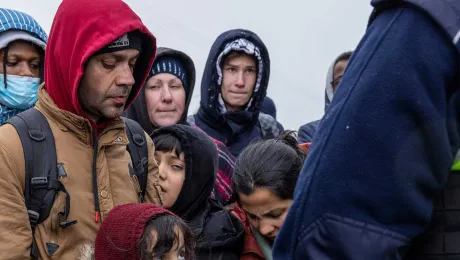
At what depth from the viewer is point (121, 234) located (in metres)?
2.62

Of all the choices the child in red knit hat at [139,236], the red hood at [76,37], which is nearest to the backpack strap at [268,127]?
the red hood at [76,37]

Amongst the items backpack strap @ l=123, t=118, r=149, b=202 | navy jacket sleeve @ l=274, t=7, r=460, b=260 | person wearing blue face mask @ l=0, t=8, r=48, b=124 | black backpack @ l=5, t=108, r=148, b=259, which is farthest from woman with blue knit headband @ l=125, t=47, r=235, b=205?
navy jacket sleeve @ l=274, t=7, r=460, b=260

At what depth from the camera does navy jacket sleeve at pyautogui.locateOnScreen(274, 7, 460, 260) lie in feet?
4.26

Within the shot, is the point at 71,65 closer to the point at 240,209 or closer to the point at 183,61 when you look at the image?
the point at 240,209

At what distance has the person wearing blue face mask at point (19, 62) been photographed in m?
3.53

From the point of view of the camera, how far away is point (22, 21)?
12.0 feet

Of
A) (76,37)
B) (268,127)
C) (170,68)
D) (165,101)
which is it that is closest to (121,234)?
(76,37)

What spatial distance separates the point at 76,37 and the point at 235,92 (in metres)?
1.91

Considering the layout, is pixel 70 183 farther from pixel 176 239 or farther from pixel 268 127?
pixel 268 127

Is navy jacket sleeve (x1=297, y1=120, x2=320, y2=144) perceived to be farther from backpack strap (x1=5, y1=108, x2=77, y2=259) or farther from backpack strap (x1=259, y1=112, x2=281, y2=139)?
backpack strap (x1=5, y1=108, x2=77, y2=259)

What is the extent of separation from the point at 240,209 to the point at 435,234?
7.14ft

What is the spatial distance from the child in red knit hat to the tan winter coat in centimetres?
6

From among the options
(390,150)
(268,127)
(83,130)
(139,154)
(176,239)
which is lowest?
(268,127)

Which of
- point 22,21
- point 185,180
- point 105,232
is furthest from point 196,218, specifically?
point 22,21
